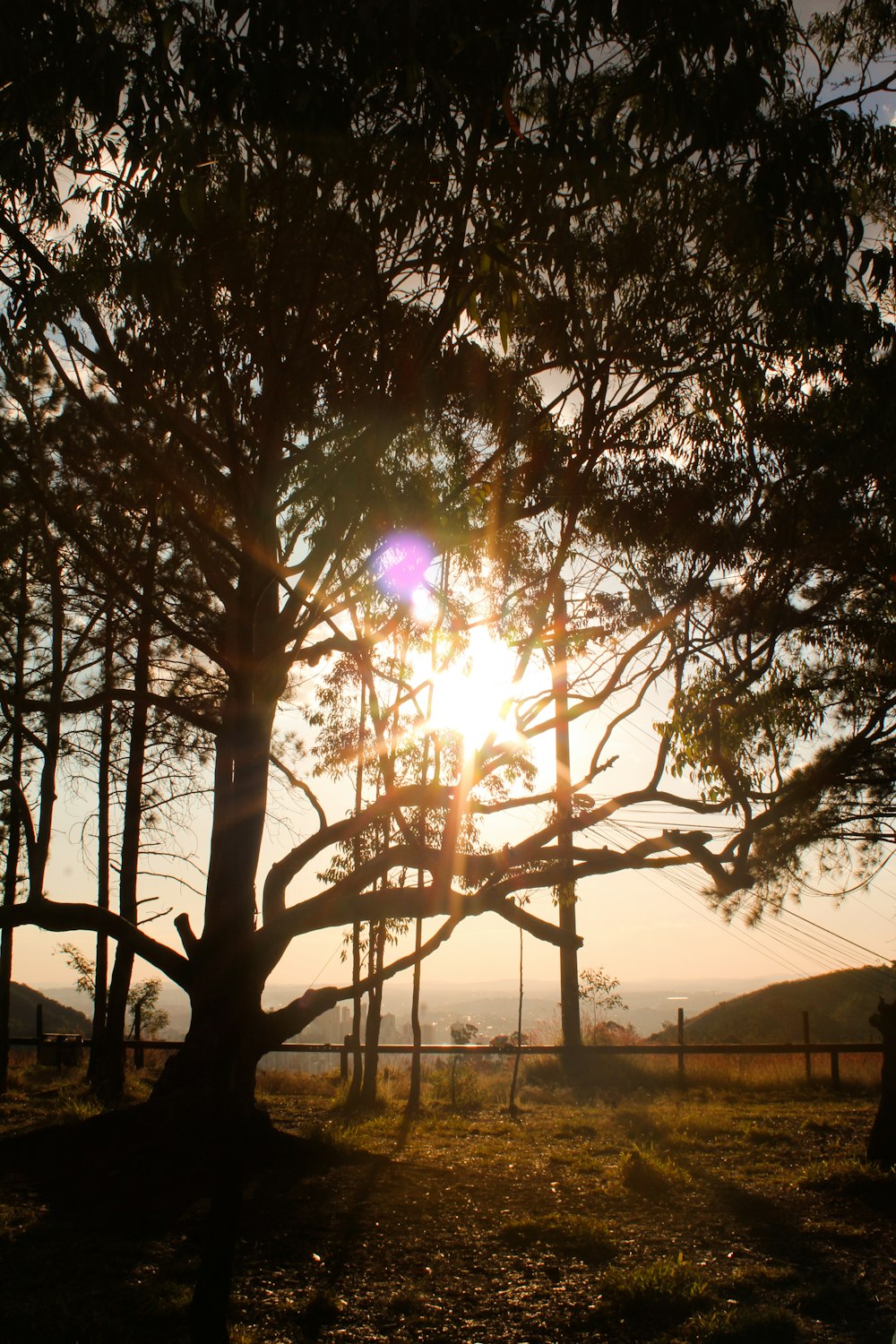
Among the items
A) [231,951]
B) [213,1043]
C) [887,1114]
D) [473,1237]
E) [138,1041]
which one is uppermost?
[231,951]

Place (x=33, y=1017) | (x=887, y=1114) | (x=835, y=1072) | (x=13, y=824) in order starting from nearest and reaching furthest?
(x=887, y=1114) < (x=13, y=824) < (x=835, y=1072) < (x=33, y=1017)

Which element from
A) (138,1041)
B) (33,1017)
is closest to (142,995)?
(138,1041)

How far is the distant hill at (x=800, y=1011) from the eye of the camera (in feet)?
100.0

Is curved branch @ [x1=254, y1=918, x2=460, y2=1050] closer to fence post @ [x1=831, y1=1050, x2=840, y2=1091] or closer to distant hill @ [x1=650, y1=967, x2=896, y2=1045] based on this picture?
fence post @ [x1=831, y1=1050, x2=840, y2=1091]

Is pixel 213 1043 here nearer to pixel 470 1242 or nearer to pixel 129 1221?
pixel 129 1221

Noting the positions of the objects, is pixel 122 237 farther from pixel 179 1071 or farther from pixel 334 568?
pixel 179 1071

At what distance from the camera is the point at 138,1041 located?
730 inches

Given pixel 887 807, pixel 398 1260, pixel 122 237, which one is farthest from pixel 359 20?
pixel 887 807

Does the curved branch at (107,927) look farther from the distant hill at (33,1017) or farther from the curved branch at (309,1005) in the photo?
the distant hill at (33,1017)

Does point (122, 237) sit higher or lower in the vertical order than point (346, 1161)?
higher

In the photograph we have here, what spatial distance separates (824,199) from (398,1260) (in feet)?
25.8

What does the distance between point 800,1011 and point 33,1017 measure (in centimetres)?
4135

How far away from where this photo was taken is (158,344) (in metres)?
7.94

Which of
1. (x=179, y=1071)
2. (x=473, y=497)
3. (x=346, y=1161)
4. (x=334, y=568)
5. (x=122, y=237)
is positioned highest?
(x=122, y=237)
